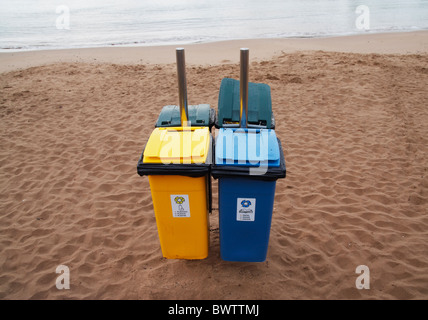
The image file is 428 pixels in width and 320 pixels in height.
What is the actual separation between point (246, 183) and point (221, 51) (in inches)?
473

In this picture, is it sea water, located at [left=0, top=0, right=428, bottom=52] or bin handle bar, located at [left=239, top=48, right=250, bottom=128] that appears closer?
bin handle bar, located at [left=239, top=48, right=250, bottom=128]

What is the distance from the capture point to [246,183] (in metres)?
2.56

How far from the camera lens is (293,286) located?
119 inches

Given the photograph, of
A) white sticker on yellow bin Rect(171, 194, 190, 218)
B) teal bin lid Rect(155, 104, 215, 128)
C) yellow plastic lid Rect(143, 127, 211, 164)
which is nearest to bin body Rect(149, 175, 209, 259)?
white sticker on yellow bin Rect(171, 194, 190, 218)

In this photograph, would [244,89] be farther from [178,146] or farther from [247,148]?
[178,146]

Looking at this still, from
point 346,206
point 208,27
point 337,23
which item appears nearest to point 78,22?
point 208,27

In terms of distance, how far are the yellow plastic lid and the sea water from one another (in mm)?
15383

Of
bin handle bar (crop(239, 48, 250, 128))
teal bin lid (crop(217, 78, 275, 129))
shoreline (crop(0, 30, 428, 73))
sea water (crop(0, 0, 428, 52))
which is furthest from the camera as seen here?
sea water (crop(0, 0, 428, 52))

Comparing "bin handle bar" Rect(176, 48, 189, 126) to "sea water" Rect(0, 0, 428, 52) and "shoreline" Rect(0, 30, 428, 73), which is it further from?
"sea water" Rect(0, 0, 428, 52)

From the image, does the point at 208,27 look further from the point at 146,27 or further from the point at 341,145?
the point at 341,145

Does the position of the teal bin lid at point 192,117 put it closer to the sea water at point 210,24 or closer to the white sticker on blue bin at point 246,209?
the white sticker on blue bin at point 246,209

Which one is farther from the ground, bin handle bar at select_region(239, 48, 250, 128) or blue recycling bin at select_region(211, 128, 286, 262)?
bin handle bar at select_region(239, 48, 250, 128)

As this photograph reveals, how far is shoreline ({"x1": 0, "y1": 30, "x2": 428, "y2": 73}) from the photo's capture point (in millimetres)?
11828
